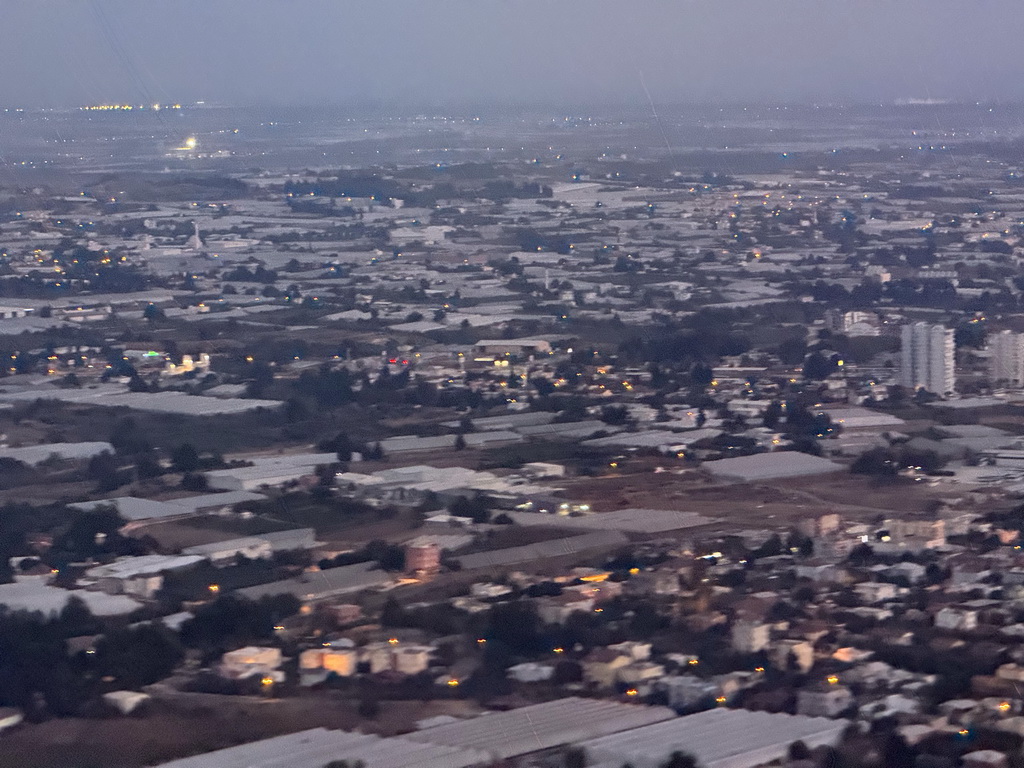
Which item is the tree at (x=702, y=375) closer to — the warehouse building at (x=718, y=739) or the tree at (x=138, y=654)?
the tree at (x=138, y=654)

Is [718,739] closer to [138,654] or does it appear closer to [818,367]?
[138,654]

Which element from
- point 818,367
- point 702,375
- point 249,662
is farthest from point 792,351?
point 249,662

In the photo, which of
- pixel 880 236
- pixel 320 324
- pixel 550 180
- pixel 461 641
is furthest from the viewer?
pixel 550 180

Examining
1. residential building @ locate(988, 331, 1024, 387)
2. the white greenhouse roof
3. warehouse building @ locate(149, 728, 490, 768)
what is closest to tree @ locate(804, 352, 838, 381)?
residential building @ locate(988, 331, 1024, 387)

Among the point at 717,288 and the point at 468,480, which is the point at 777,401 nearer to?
the point at 468,480

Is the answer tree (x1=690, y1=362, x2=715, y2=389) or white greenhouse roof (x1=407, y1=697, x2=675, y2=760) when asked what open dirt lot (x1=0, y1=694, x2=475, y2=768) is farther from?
tree (x1=690, y1=362, x2=715, y2=389)

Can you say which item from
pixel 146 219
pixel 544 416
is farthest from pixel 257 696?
pixel 146 219

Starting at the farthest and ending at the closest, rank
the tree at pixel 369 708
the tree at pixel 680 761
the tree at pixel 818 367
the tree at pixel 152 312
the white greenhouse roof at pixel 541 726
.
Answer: the tree at pixel 152 312, the tree at pixel 818 367, the tree at pixel 369 708, the white greenhouse roof at pixel 541 726, the tree at pixel 680 761

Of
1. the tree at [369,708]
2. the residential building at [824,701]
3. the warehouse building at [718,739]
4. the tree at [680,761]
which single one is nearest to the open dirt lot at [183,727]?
the tree at [369,708]

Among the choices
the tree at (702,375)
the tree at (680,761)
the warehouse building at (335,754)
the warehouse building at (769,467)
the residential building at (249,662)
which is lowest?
the tree at (702,375)
